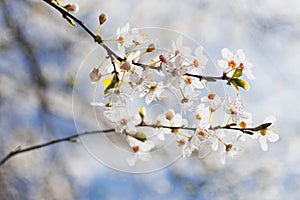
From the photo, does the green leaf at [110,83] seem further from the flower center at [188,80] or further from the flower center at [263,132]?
the flower center at [263,132]

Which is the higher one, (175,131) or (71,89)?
(71,89)

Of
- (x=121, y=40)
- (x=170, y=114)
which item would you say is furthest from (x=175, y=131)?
(x=121, y=40)

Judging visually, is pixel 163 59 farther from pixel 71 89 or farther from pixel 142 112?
pixel 71 89

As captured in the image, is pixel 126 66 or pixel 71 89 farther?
pixel 71 89

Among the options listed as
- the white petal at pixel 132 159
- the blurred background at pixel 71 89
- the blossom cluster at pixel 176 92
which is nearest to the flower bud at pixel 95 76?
the blossom cluster at pixel 176 92

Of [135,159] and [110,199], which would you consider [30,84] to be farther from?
[135,159]

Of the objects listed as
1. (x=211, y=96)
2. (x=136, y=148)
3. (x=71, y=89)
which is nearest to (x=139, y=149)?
(x=136, y=148)
